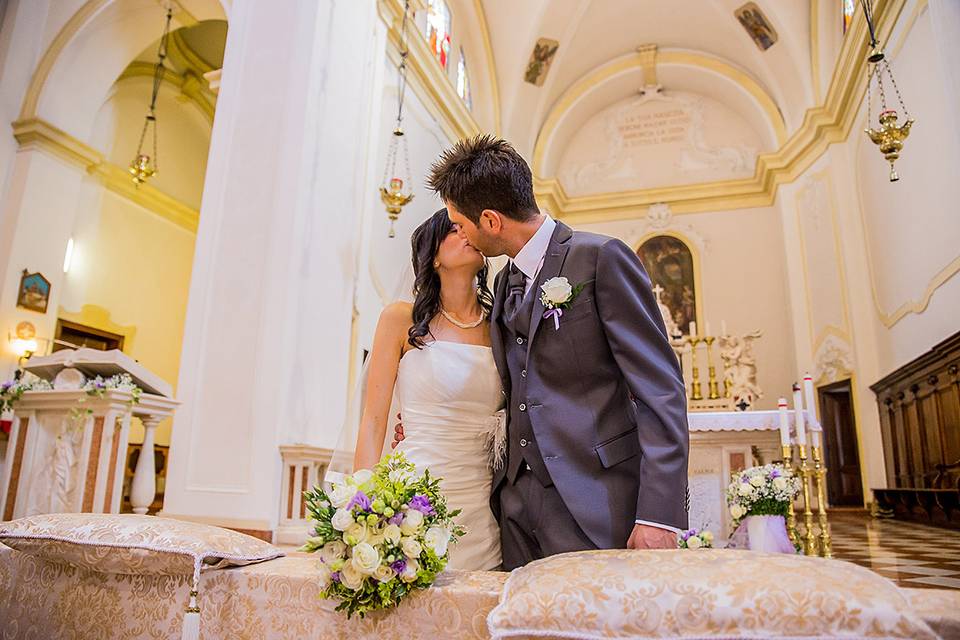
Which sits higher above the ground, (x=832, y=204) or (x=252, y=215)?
(x=832, y=204)

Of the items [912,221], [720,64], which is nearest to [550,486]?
[912,221]

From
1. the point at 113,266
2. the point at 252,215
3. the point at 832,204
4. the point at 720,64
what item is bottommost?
the point at 252,215

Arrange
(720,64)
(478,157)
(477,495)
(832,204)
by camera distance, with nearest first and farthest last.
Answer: (478,157) → (477,495) → (832,204) → (720,64)

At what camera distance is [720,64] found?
545 inches

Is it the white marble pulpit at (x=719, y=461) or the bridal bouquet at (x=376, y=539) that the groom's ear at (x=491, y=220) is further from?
the white marble pulpit at (x=719, y=461)

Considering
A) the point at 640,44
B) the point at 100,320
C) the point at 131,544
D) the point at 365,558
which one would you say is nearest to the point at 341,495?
the point at 365,558

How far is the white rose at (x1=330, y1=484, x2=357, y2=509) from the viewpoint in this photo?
4.77ft

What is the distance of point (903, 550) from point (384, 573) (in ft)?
18.6

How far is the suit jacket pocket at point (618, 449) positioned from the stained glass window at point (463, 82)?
10.9 meters

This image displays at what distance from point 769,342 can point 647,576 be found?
1300 centimetres

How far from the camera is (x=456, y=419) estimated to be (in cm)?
209

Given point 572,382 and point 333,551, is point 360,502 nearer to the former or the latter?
point 333,551

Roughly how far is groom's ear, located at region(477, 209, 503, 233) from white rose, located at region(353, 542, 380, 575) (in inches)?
36.4

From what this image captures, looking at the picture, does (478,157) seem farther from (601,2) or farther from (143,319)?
(601,2)
